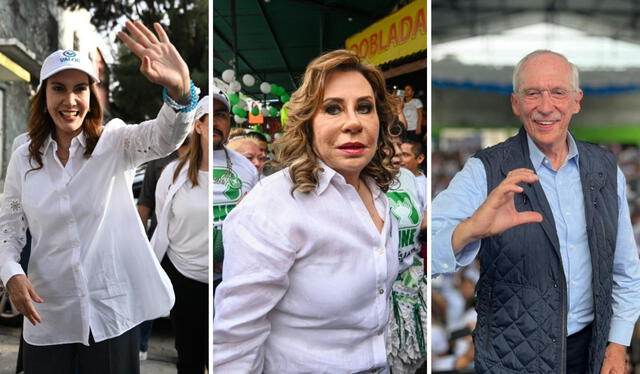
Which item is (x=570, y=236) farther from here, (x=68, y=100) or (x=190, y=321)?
(x=68, y=100)

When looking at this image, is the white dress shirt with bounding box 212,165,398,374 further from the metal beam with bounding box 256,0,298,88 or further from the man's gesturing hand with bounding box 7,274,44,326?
the man's gesturing hand with bounding box 7,274,44,326

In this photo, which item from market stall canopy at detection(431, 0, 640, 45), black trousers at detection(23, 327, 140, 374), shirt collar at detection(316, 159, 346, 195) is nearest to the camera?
shirt collar at detection(316, 159, 346, 195)

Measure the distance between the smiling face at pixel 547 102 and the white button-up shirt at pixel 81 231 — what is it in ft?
4.37

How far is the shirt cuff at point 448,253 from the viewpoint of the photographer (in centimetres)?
220

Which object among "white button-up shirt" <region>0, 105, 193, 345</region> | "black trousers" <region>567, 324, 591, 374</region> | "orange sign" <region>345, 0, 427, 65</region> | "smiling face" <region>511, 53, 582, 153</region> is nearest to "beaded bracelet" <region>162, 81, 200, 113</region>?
"white button-up shirt" <region>0, 105, 193, 345</region>

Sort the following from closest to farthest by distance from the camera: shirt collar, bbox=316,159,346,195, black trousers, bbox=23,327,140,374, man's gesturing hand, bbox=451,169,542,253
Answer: man's gesturing hand, bbox=451,169,542,253, shirt collar, bbox=316,159,346,195, black trousers, bbox=23,327,140,374

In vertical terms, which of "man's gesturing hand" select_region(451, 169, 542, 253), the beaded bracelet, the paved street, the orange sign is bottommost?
the paved street

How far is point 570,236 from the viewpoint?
2234 millimetres

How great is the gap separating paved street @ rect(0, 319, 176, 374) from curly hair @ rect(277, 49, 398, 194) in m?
0.85

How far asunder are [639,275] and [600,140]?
0.55 meters

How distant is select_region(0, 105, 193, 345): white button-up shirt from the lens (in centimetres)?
215

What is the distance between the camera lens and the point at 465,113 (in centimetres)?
249

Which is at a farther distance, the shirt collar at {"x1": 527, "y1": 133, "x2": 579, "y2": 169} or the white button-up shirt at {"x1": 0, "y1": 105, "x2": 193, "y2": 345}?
the shirt collar at {"x1": 527, "y1": 133, "x2": 579, "y2": 169}

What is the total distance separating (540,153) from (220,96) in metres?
1.27
